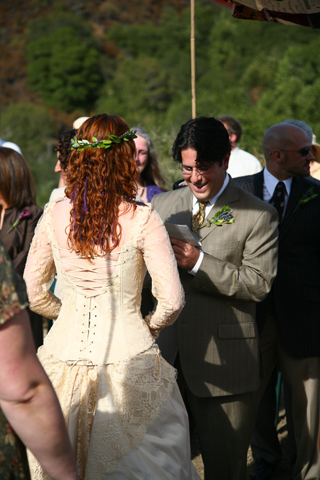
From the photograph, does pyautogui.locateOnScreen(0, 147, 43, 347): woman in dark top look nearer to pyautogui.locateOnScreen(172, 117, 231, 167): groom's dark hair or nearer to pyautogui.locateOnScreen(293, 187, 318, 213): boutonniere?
pyautogui.locateOnScreen(172, 117, 231, 167): groom's dark hair

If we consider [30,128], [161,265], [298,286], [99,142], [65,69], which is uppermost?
[99,142]

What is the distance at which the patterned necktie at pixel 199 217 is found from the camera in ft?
9.92

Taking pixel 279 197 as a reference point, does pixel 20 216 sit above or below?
below

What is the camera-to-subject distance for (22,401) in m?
1.36

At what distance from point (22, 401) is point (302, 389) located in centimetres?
249

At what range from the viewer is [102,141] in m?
2.20

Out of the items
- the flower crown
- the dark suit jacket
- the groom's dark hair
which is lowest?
the dark suit jacket

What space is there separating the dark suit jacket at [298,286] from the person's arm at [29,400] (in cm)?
215

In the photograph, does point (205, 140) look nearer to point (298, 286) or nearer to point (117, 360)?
point (298, 286)

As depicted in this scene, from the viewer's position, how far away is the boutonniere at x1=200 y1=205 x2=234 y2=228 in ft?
9.55

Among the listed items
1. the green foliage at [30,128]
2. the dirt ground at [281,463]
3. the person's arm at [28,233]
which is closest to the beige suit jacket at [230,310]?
the dirt ground at [281,463]

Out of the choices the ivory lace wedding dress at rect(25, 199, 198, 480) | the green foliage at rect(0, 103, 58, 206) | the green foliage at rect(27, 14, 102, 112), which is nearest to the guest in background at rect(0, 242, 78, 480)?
the ivory lace wedding dress at rect(25, 199, 198, 480)

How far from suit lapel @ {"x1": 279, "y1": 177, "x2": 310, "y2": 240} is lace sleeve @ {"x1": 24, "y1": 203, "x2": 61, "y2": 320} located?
1564 mm

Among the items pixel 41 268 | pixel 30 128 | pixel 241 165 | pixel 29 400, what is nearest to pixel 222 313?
pixel 41 268
